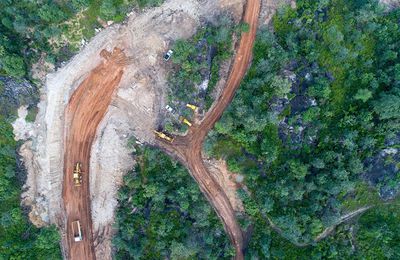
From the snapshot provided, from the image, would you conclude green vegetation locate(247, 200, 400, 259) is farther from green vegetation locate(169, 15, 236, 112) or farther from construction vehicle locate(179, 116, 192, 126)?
green vegetation locate(169, 15, 236, 112)

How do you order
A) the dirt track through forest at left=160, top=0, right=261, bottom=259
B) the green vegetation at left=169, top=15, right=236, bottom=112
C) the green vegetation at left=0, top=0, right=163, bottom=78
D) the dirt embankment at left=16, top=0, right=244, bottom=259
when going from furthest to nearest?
the dirt track through forest at left=160, top=0, right=261, bottom=259 → the dirt embankment at left=16, top=0, right=244, bottom=259 → the green vegetation at left=169, top=15, right=236, bottom=112 → the green vegetation at left=0, top=0, right=163, bottom=78

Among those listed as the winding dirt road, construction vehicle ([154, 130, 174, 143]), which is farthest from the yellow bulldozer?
construction vehicle ([154, 130, 174, 143])

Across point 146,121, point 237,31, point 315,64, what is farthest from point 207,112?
point 315,64

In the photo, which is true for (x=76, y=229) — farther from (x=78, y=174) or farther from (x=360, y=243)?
(x=360, y=243)

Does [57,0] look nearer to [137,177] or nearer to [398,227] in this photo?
[137,177]

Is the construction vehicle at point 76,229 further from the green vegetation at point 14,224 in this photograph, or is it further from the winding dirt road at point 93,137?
the green vegetation at point 14,224

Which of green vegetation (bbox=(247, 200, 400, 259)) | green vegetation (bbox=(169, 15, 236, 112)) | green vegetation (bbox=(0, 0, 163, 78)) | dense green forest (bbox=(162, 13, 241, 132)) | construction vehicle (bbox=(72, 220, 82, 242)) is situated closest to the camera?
green vegetation (bbox=(247, 200, 400, 259))

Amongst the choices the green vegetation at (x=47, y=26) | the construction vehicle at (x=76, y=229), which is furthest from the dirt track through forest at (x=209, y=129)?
the construction vehicle at (x=76, y=229)
